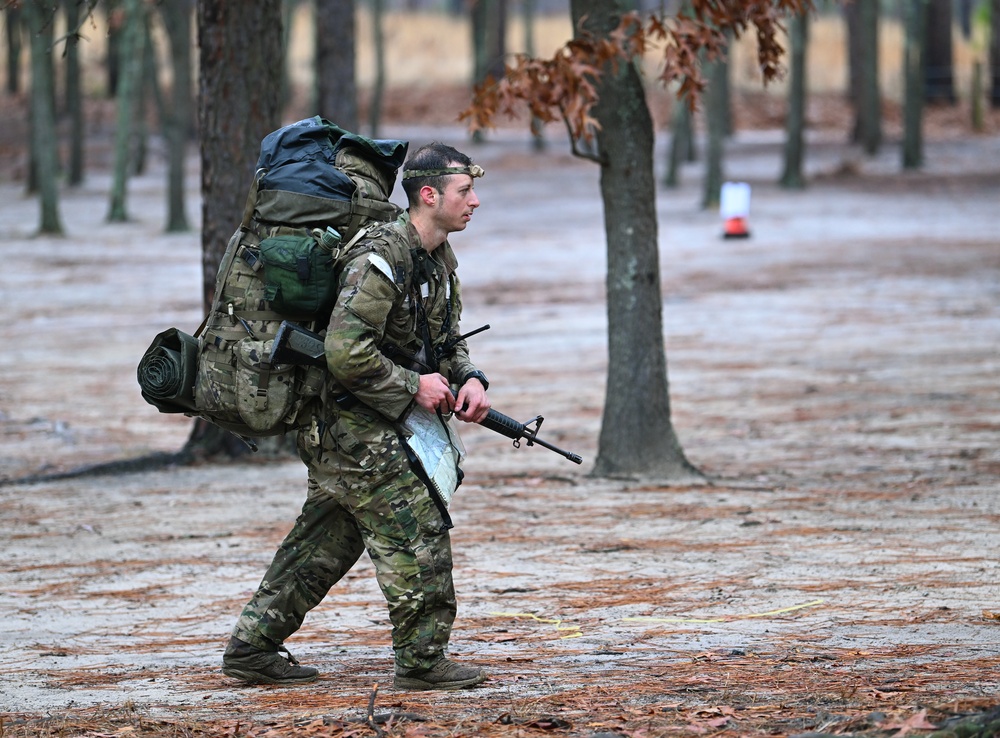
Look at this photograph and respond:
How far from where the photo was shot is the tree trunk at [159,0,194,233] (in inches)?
978

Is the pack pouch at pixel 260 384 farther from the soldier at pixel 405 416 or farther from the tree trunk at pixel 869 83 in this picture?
the tree trunk at pixel 869 83

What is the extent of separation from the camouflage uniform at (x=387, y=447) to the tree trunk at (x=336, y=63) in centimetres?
1014

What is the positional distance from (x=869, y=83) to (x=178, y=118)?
16.9 meters

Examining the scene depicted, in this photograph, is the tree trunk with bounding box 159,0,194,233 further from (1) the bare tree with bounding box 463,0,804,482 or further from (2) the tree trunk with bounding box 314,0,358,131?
(1) the bare tree with bounding box 463,0,804,482

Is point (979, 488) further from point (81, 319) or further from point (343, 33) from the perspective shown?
point (81, 319)

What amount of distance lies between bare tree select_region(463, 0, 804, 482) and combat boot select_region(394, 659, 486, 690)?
421 centimetres

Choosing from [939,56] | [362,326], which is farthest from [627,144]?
[939,56]

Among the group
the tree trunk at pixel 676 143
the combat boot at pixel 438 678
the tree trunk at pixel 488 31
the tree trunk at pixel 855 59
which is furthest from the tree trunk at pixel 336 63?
the tree trunk at pixel 855 59

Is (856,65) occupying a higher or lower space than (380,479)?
higher

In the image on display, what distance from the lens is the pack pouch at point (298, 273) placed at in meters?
4.68

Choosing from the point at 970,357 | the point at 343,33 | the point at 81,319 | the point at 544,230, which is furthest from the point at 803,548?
the point at 544,230

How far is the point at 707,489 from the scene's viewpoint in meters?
8.90

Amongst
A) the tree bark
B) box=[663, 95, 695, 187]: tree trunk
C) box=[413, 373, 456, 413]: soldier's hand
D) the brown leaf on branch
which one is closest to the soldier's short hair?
box=[413, 373, 456, 413]: soldier's hand

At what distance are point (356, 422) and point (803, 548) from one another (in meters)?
3.35
